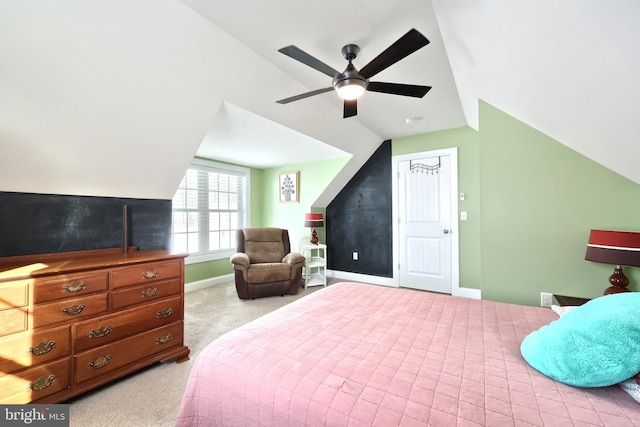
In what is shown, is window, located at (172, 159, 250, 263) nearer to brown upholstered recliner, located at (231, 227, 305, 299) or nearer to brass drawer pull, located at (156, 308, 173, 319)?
brown upholstered recliner, located at (231, 227, 305, 299)

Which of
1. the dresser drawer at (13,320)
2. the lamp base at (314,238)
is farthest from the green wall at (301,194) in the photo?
the dresser drawer at (13,320)

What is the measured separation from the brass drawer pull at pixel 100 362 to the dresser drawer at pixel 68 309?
314mm

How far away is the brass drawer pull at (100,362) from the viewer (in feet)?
5.60

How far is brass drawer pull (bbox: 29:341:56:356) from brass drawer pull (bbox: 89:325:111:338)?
0.60 feet

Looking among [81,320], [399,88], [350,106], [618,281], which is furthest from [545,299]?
[81,320]

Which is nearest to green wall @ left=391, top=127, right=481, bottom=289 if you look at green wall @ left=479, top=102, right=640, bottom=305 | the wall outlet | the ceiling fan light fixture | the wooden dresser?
green wall @ left=479, top=102, right=640, bottom=305

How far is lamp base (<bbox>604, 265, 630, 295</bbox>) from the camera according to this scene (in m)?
1.92

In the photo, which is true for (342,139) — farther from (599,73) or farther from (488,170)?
(599,73)

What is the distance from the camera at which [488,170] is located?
100 inches

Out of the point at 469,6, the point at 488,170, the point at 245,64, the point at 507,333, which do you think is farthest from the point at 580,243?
the point at 245,64

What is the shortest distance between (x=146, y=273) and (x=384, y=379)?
74.4 inches

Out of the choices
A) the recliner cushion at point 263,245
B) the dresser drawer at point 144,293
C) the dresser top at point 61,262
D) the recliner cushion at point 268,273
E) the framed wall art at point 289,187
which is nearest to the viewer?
the dresser top at point 61,262

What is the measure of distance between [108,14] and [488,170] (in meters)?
3.11

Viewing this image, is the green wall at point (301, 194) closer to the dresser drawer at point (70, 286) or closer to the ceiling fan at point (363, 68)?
the ceiling fan at point (363, 68)
